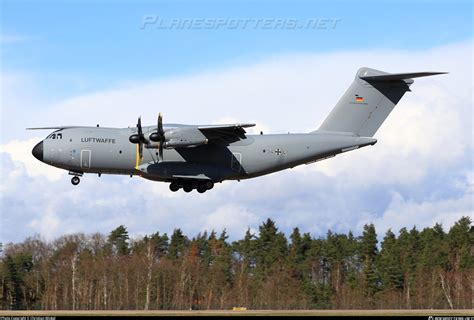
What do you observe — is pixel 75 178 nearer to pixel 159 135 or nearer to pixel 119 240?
pixel 159 135

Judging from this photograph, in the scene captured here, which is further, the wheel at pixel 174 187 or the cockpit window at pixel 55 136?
the wheel at pixel 174 187

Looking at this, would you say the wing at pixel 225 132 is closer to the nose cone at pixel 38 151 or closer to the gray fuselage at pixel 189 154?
the gray fuselage at pixel 189 154

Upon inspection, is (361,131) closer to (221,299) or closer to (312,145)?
(312,145)

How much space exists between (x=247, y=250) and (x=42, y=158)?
35786 millimetres

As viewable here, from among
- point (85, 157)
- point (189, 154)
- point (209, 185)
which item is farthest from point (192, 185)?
point (85, 157)

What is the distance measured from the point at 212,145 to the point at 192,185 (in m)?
1.85

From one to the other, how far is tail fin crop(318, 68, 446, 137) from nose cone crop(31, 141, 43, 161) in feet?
36.4

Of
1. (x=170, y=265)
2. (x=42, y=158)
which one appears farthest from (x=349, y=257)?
(x=42, y=158)

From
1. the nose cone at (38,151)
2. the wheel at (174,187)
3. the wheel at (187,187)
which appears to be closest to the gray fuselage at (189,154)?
the nose cone at (38,151)

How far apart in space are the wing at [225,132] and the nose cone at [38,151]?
20.2 feet

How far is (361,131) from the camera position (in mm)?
36938

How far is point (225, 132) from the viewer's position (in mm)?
35188

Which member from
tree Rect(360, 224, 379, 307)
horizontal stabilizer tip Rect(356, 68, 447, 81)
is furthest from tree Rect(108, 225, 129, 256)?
horizontal stabilizer tip Rect(356, 68, 447, 81)

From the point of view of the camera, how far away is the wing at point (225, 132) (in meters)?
34.6
